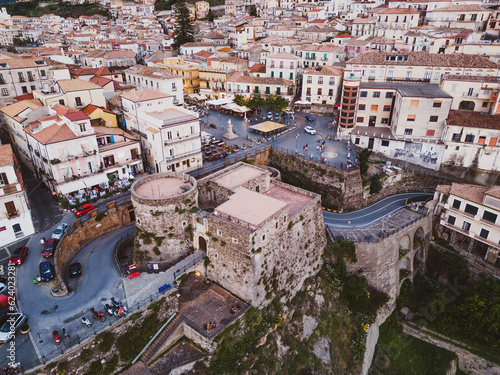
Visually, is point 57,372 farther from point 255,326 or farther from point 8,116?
point 8,116

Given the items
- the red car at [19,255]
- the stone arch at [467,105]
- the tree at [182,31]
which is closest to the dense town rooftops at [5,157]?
the red car at [19,255]

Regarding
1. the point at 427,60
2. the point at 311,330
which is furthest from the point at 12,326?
the point at 427,60

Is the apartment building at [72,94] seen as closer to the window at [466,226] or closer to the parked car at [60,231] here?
the parked car at [60,231]

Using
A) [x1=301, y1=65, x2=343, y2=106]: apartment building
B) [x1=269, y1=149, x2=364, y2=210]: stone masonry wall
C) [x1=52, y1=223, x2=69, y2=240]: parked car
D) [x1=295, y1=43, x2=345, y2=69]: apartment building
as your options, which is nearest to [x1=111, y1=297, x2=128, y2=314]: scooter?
[x1=52, y1=223, x2=69, y2=240]: parked car

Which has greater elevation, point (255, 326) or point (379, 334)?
point (255, 326)

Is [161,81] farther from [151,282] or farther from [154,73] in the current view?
[151,282]

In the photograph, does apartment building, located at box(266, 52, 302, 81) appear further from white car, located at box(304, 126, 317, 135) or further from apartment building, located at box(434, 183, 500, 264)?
apartment building, located at box(434, 183, 500, 264)

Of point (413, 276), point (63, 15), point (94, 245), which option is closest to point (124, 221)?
point (94, 245)

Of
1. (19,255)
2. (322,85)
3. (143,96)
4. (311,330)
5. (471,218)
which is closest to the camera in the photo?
(19,255)
